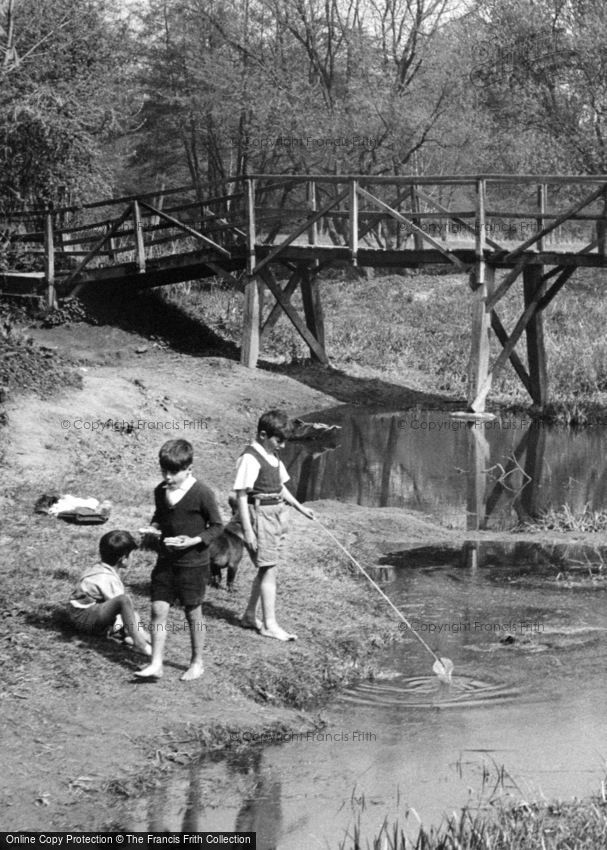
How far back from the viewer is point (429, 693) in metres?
8.67

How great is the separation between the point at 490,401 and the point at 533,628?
45.4 feet

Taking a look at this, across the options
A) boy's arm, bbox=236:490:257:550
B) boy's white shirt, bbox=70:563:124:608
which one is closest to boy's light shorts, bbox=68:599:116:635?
boy's white shirt, bbox=70:563:124:608

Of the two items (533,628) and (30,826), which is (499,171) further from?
(30,826)

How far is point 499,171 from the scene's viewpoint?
36875mm

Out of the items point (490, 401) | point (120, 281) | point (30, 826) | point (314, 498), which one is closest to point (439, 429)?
point (490, 401)

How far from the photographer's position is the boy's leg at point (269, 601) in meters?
9.27

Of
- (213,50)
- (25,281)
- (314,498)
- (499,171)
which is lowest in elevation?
(314,498)

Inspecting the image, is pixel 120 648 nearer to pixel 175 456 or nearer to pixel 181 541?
pixel 181 541

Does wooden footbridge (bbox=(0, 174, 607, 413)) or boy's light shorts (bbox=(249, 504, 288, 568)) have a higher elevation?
wooden footbridge (bbox=(0, 174, 607, 413))

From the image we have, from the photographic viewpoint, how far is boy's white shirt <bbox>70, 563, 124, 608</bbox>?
8.72 meters

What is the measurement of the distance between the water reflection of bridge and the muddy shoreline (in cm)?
100

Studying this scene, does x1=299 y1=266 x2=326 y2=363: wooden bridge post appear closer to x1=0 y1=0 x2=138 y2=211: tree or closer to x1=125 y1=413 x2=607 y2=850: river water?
x1=0 y1=0 x2=138 y2=211: tree

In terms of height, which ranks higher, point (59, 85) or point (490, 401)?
point (59, 85)

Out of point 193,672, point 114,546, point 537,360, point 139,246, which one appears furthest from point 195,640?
point 139,246
